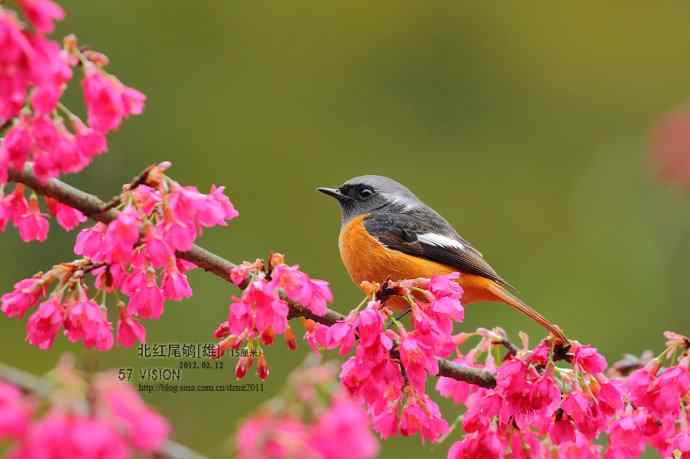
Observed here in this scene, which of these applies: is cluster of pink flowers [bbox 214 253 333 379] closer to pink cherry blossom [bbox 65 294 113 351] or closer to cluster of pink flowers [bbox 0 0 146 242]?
pink cherry blossom [bbox 65 294 113 351]

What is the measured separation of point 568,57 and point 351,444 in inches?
528

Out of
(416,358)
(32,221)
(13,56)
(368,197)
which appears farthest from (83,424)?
(368,197)

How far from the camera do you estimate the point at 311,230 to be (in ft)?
38.5

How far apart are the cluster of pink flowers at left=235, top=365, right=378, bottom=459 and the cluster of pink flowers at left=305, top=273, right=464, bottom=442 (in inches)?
39.3

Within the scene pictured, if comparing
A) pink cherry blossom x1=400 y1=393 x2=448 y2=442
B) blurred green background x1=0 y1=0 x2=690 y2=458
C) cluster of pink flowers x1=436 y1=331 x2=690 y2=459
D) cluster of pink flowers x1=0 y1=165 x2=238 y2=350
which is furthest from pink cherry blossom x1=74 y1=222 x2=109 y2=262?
blurred green background x1=0 y1=0 x2=690 y2=458

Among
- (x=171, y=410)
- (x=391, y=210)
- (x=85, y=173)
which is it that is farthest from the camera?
(x=85, y=173)

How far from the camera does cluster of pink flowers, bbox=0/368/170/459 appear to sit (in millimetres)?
1700

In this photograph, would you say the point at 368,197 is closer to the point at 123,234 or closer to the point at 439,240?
the point at 439,240

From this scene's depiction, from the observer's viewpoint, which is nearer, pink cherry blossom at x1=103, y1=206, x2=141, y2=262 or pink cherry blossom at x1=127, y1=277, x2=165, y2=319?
pink cherry blossom at x1=103, y1=206, x2=141, y2=262

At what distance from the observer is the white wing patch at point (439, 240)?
548 centimetres

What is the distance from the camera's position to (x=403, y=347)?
118 inches

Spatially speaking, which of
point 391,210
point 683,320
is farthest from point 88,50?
point 683,320

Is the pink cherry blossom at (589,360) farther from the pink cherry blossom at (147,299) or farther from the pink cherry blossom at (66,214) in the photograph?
the pink cherry blossom at (66,214)

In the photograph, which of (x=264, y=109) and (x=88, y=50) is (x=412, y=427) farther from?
(x=264, y=109)
